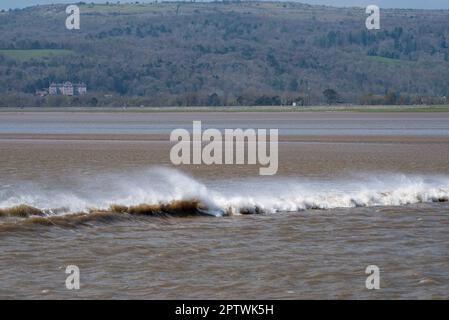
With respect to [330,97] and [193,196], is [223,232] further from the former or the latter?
[330,97]

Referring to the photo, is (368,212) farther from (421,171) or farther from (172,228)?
(421,171)

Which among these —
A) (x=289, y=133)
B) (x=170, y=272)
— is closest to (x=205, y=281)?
(x=170, y=272)

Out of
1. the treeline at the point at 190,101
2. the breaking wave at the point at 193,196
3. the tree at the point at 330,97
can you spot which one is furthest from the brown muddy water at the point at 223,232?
the tree at the point at 330,97

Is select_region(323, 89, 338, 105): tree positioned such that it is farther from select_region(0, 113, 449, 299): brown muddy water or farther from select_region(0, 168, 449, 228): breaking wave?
select_region(0, 168, 449, 228): breaking wave

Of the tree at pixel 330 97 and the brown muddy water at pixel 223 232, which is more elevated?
the brown muddy water at pixel 223 232

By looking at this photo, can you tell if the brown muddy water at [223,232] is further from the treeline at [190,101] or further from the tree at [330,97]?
the tree at [330,97]

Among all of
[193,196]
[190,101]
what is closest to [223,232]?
[193,196]
